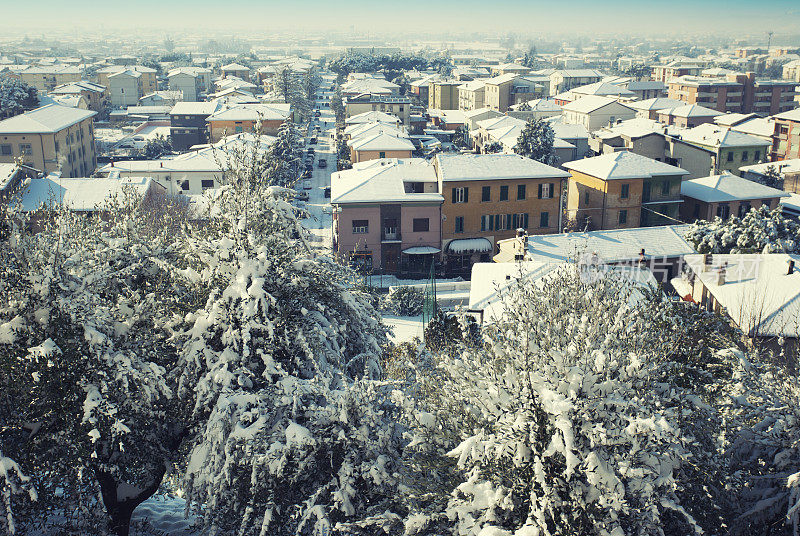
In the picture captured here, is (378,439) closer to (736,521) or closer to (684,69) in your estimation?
(736,521)

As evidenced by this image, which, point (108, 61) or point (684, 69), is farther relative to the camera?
point (108, 61)

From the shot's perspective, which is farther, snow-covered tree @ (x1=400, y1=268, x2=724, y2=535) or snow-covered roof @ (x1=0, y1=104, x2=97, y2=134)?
snow-covered roof @ (x1=0, y1=104, x2=97, y2=134)

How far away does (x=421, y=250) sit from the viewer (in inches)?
1299

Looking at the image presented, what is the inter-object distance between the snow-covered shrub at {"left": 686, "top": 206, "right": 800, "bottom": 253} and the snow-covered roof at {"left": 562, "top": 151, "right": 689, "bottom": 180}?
786cm

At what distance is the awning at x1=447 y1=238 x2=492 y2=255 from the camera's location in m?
33.5

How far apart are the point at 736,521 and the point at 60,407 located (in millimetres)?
9342

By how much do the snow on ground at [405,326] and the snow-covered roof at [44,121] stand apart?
34.2 meters

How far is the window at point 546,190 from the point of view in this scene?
3541 cm

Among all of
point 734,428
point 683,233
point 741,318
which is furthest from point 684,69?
point 734,428

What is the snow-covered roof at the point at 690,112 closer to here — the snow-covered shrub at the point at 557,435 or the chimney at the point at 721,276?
the chimney at the point at 721,276

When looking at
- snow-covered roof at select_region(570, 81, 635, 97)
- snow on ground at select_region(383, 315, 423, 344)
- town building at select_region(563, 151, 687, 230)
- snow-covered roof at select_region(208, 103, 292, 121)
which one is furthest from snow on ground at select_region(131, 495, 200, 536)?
snow-covered roof at select_region(570, 81, 635, 97)

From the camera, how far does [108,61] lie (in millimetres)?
150000

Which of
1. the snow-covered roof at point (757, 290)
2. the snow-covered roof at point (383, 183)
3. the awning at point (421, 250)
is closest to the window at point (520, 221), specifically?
the snow-covered roof at point (383, 183)

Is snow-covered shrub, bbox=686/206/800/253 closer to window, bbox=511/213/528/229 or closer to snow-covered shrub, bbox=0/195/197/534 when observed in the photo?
A: window, bbox=511/213/528/229
